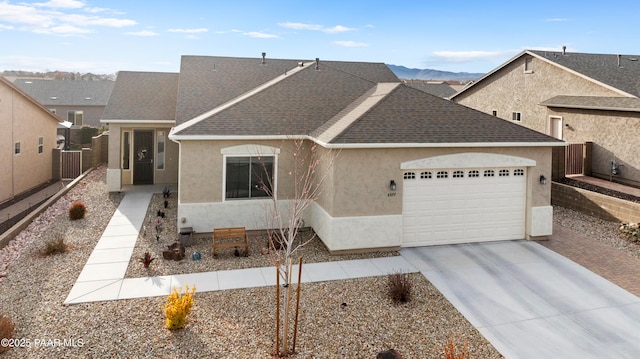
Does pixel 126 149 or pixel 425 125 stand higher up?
pixel 425 125

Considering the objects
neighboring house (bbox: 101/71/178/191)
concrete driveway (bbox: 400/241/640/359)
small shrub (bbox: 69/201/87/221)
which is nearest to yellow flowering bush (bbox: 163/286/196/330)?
concrete driveway (bbox: 400/241/640/359)

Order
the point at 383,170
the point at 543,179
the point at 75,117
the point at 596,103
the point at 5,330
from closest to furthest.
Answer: the point at 5,330 < the point at 383,170 < the point at 543,179 < the point at 596,103 < the point at 75,117

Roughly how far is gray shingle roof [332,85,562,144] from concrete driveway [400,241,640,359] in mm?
3303

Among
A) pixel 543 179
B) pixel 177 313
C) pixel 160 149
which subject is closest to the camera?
pixel 177 313

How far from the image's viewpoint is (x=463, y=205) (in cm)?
1289

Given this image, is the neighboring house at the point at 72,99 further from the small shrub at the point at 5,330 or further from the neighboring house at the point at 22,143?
the small shrub at the point at 5,330

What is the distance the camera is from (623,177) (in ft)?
62.1

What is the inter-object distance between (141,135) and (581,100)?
21894 mm

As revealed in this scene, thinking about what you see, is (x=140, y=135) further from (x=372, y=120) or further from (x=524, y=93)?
(x=524, y=93)

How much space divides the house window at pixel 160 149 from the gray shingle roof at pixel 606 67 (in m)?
21.5

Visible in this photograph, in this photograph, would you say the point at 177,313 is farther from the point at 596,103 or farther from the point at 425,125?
the point at 596,103

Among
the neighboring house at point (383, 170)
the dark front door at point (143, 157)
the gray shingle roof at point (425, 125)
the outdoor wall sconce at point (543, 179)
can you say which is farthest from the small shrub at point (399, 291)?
the dark front door at point (143, 157)

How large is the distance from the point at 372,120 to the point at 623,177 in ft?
44.9

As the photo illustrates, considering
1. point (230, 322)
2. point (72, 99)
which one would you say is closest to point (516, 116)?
point (230, 322)
